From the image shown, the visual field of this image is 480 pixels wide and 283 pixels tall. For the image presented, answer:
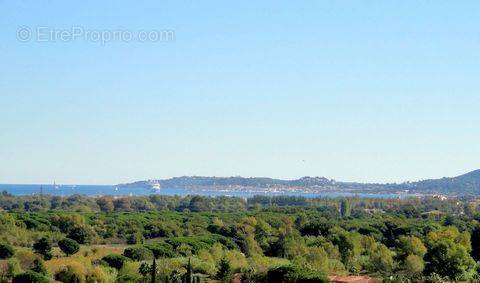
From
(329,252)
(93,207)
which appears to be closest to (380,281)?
(329,252)

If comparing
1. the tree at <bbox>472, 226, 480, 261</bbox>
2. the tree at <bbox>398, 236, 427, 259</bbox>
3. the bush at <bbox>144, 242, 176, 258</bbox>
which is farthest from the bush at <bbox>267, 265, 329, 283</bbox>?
the tree at <bbox>472, 226, 480, 261</bbox>

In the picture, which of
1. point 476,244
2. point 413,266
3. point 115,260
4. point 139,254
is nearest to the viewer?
point 115,260

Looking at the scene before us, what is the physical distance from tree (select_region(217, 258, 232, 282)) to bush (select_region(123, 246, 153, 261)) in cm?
701

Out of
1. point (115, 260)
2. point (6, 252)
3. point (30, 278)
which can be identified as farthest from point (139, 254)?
point (30, 278)

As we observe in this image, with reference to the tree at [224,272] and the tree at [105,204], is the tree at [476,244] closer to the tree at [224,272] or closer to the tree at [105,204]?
the tree at [224,272]

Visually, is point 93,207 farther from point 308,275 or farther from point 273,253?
point 308,275

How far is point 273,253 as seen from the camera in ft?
185

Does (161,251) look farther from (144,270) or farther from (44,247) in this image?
(144,270)

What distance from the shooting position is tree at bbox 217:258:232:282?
39.1 meters

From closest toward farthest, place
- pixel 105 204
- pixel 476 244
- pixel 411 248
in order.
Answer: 1. pixel 411 248
2. pixel 476 244
3. pixel 105 204

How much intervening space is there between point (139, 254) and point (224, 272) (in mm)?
8357

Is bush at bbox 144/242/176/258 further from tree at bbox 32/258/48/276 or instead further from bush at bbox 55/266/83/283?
bush at bbox 55/266/83/283

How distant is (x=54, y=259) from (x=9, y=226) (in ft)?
49.2

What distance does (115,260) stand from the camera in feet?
140
